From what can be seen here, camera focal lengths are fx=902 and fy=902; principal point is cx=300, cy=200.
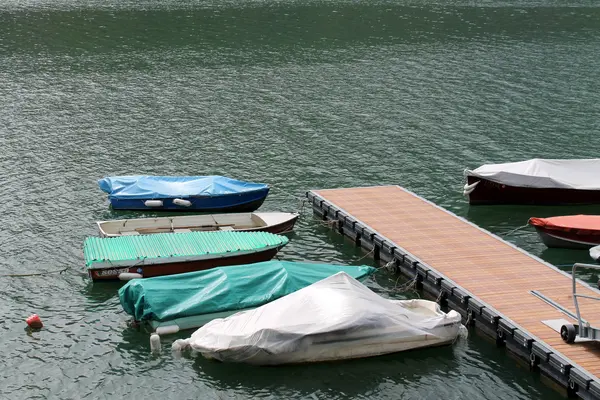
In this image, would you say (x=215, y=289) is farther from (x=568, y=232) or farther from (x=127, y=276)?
(x=568, y=232)

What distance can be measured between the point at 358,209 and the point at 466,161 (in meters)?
16.6

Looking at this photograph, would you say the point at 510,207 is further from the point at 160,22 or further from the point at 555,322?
the point at 160,22

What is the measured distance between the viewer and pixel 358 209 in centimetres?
5262

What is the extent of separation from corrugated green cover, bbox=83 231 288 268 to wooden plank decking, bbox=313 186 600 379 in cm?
690

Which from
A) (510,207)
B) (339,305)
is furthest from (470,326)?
(510,207)

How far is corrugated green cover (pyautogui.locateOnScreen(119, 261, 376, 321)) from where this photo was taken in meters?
39.0

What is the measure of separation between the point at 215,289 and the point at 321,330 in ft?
21.0

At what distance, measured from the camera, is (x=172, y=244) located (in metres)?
46.4

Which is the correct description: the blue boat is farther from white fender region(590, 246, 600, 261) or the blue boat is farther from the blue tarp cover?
white fender region(590, 246, 600, 261)

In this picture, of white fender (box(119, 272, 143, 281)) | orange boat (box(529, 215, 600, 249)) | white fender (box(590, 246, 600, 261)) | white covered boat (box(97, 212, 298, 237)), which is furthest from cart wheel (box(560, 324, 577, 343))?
white fender (box(119, 272, 143, 281))

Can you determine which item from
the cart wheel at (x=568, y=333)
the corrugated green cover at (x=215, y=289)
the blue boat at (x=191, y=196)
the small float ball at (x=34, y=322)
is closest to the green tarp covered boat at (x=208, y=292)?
the corrugated green cover at (x=215, y=289)

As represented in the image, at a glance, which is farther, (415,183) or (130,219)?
(415,183)

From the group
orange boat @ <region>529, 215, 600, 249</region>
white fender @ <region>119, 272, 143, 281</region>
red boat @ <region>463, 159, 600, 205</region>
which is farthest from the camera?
red boat @ <region>463, 159, 600, 205</region>

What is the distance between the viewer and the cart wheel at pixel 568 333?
35.4 metres
